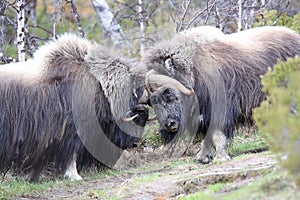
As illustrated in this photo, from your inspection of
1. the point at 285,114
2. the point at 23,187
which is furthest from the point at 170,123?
the point at 285,114

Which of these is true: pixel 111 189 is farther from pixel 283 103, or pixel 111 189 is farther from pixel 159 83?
pixel 283 103

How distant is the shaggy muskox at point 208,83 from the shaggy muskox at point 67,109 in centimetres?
33

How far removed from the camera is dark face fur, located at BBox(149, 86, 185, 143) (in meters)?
5.95

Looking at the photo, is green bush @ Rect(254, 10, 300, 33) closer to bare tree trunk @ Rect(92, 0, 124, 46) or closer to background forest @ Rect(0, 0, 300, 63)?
background forest @ Rect(0, 0, 300, 63)

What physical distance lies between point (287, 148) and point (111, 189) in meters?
2.51

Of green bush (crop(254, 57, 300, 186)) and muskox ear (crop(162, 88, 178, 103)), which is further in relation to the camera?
muskox ear (crop(162, 88, 178, 103))

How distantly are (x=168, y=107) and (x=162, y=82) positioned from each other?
25 cm

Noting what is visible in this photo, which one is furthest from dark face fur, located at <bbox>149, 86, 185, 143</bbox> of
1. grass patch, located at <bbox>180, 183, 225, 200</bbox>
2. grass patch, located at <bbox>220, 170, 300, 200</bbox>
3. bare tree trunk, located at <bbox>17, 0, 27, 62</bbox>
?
grass patch, located at <bbox>220, 170, 300, 200</bbox>

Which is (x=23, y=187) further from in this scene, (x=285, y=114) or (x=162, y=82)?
(x=285, y=114)

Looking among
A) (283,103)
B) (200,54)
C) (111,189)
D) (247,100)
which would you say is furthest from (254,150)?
(283,103)

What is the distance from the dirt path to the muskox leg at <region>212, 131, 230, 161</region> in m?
0.22

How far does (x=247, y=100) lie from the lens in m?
6.00

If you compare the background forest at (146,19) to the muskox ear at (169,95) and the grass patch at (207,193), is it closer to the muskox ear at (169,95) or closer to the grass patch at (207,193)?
the muskox ear at (169,95)

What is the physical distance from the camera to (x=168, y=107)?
5988mm
